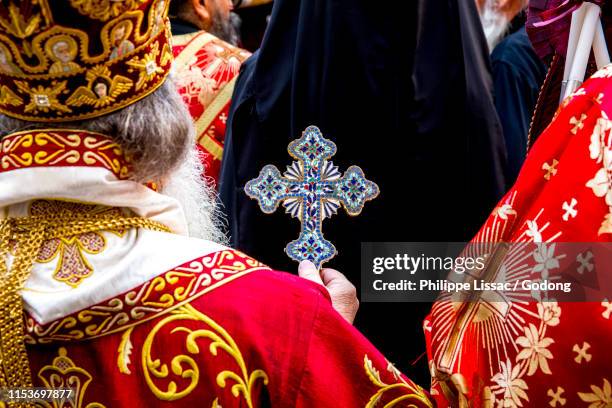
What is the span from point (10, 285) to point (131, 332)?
0.23 metres

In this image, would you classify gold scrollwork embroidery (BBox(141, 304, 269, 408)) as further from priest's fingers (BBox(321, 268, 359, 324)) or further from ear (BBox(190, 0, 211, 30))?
ear (BBox(190, 0, 211, 30))

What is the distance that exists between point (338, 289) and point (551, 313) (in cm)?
Result: 64

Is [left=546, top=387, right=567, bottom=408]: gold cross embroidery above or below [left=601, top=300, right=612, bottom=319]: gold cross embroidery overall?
below

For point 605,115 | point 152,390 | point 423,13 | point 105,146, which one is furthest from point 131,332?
point 423,13

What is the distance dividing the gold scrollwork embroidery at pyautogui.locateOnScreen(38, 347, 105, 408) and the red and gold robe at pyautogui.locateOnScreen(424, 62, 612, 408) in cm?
68

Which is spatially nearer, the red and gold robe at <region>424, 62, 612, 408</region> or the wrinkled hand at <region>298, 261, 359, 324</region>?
the red and gold robe at <region>424, 62, 612, 408</region>

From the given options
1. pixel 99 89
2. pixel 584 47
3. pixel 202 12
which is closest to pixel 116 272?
pixel 99 89

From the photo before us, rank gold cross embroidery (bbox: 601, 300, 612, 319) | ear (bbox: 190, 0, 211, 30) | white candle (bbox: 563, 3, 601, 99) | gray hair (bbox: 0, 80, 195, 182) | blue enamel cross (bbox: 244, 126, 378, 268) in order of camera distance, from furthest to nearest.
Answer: ear (bbox: 190, 0, 211, 30), blue enamel cross (bbox: 244, 126, 378, 268), white candle (bbox: 563, 3, 601, 99), gray hair (bbox: 0, 80, 195, 182), gold cross embroidery (bbox: 601, 300, 612, 319)

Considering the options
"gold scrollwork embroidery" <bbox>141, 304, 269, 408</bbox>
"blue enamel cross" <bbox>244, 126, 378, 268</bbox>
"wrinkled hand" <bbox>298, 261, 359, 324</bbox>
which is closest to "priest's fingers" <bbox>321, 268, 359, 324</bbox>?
"wrinkled hand" <bbox>298, 261, 359, 324</bbox>

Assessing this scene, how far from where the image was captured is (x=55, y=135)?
1523 mm

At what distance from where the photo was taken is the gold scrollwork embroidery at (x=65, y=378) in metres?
1.52

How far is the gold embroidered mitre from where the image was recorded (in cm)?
146

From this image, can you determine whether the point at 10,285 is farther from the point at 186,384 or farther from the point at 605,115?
the point at 605,115

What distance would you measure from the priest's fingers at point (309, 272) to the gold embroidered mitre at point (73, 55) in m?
0.64
